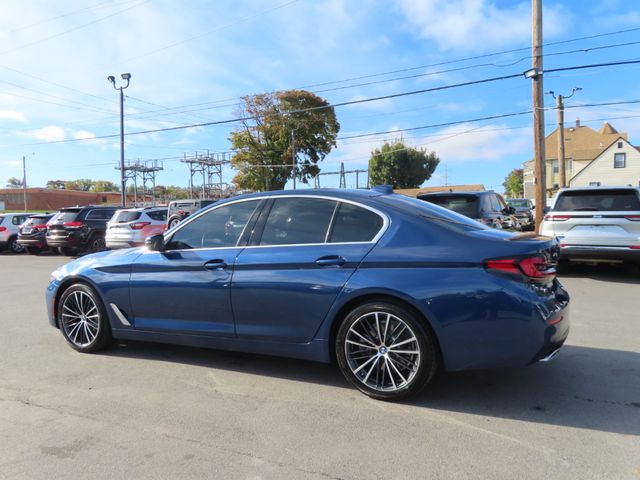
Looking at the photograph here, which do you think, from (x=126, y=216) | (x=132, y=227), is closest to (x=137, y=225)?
(x=132, y=227)

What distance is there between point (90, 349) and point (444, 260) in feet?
11.9

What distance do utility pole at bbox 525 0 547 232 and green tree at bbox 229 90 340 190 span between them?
3905cm

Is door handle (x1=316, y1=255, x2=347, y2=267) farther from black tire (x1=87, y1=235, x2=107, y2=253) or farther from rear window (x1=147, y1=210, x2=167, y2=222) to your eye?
black tire (x1=87, y1=235, x2=107, y2=253)

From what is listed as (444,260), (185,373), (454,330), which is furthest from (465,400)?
(185,373)

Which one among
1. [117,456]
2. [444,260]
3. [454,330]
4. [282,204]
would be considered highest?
Result: [282,204]

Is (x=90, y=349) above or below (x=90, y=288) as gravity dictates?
below

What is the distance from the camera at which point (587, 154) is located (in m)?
59.0

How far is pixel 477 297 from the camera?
329cm

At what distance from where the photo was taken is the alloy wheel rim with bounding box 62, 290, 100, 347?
4867 mm

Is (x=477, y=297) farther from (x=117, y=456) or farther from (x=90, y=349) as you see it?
(x=90, y=349)

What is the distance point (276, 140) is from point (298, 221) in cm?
5130

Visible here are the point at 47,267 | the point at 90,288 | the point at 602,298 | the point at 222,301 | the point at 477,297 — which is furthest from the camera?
the point at 47,267

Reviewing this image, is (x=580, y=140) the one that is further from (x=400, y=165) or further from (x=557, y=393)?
(x=557, y=393)

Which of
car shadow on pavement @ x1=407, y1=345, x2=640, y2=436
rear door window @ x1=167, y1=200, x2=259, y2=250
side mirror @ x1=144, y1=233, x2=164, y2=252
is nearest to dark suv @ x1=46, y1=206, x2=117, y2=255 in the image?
side mirror @ x1=144, y1=233, x2=164, y2=252
